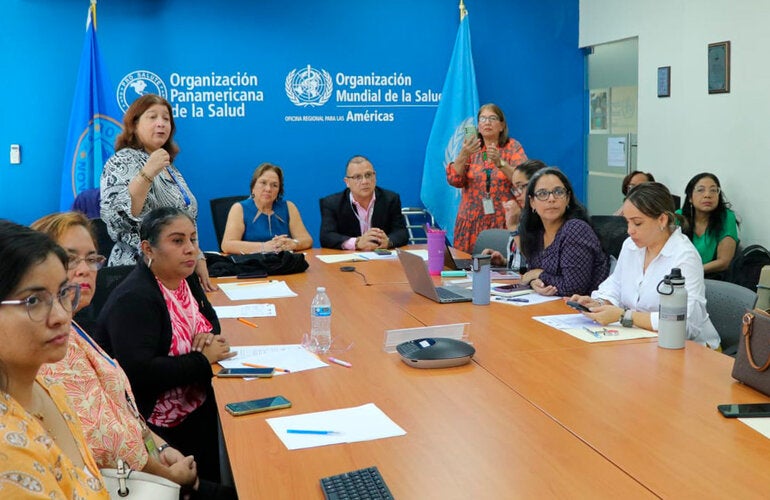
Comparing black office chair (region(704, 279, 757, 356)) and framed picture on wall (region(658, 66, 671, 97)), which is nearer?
black office chair (region(704, 279, 757, 356))

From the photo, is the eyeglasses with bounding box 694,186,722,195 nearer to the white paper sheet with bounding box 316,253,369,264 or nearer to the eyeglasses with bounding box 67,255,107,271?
the white paper sheet with bounding box 316,253,369,264

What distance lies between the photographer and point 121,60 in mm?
6863

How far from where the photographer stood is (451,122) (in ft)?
24.0

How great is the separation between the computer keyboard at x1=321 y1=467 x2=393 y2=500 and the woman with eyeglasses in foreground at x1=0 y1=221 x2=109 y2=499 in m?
0.47

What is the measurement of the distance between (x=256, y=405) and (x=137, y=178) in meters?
1.82

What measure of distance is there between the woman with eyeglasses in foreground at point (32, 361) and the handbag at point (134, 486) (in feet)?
0.57

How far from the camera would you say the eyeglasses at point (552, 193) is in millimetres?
4176

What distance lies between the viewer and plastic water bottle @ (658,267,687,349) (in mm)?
2918

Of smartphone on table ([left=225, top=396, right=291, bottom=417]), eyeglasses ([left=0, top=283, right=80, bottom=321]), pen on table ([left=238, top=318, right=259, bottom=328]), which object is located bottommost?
smartphone on table ([left=225, top=396, right=291, bottom=417])

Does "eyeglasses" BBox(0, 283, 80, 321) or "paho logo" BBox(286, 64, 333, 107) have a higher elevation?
"paho logo" BBox(286, 64, 333, 107)

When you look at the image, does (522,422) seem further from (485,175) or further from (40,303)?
(485,175)

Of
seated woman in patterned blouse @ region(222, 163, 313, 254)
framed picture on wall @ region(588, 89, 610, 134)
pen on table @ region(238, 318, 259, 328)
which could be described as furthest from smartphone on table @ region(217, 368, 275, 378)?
framed picture on wall @ region(588, 89, 610, 134)

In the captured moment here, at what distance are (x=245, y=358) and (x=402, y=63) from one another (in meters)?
4.87

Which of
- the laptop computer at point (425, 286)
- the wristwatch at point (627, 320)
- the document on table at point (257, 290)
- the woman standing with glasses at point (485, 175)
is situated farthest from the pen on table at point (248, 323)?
the woman standing with glasses at point (485, 175)
